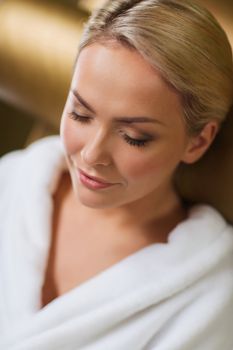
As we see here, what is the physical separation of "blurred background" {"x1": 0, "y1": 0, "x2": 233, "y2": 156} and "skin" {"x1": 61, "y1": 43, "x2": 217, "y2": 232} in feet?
0.84

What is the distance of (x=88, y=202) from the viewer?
3.00 ft

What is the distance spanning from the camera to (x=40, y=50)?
1133 millimetres

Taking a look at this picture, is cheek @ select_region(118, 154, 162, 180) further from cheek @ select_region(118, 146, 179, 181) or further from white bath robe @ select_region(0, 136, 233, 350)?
white bath robe @ select_region(0, 136, 233, 350)

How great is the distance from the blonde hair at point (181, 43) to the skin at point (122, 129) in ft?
0.05

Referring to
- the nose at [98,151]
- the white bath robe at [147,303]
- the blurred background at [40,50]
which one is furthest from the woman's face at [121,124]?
the blurred background at [40,50]

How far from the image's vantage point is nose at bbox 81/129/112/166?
31.9 inches

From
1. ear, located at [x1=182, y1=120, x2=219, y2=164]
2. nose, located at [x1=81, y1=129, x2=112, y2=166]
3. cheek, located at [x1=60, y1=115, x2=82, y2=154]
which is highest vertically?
ear, located at [x1=182, y1=120, x2=219, y2=164]

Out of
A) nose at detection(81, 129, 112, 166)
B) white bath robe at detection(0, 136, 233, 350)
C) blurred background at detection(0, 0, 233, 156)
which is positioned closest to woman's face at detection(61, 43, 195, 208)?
nose at detection(81, 129, 112, 166)

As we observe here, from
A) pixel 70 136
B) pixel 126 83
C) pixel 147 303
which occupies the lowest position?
pixel 147 303

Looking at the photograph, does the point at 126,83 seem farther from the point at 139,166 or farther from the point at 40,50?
the point at 40,50

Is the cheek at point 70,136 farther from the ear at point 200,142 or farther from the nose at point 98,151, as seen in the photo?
the ear at point 200,142

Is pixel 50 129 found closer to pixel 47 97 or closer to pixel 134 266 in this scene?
pixel 47 97

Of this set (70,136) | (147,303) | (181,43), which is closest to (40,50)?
(70,136)

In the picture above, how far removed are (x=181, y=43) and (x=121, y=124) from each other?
14cm
